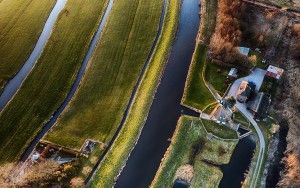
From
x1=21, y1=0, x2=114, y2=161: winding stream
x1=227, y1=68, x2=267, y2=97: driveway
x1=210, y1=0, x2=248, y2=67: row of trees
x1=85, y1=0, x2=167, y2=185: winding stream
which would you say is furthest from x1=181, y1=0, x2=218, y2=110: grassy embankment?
x1=21, y1=0, x2=114, y2=161: winding stream

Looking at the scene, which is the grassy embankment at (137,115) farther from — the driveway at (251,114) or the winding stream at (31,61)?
the winding stream at (31,61)

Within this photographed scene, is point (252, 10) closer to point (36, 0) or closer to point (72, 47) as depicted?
Result: point (72, 47)

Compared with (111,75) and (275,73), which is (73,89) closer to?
(111,75)

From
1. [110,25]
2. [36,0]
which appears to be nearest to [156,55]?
[110,25]

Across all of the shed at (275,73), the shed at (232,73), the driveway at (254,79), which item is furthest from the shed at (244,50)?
the shed at (275,73)

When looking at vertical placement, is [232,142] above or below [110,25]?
below

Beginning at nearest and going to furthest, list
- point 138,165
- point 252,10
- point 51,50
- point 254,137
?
1. point 138,165
2. point 254,137
3. point 51,50
4. point 252,10

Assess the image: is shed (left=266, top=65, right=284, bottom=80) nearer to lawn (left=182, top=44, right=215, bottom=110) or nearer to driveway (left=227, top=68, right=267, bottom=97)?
driveway (left=227, top=68, right=267, bottom=97)
